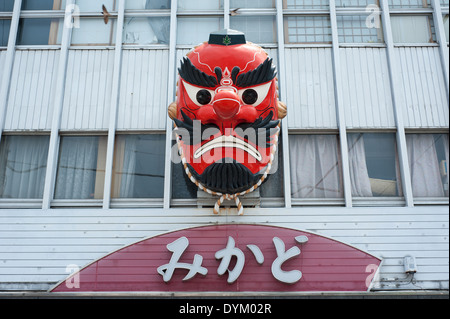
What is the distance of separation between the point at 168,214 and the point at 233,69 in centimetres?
300

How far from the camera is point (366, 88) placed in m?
10.2

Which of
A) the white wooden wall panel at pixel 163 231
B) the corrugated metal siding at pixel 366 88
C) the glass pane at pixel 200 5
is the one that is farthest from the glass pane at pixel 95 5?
A: the corrugated metal siding at pixel 366 88

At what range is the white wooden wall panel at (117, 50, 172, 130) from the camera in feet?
32.8

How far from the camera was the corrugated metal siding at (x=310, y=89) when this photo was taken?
9.96m

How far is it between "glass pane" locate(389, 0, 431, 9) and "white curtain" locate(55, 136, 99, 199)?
761 centimetres

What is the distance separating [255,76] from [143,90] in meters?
3.04

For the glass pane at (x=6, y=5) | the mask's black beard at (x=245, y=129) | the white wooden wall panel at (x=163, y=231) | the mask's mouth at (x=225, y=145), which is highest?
the glass pane at (x=6, y=5)

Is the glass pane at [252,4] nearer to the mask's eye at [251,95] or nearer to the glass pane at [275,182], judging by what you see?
the mask's eye at [251,95]

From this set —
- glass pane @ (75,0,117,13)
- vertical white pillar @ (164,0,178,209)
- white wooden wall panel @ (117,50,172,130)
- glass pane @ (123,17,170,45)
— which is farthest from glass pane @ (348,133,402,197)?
glass pane @ (75,0,117,13)

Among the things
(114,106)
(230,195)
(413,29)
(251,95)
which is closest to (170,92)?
(114,106)

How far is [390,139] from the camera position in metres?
9.94

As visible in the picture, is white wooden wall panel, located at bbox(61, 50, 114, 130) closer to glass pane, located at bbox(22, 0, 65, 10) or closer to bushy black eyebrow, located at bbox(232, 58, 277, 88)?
glass pane, located at bbox(22, 0, 65, 10)

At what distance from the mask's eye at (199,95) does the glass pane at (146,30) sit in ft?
9.63
